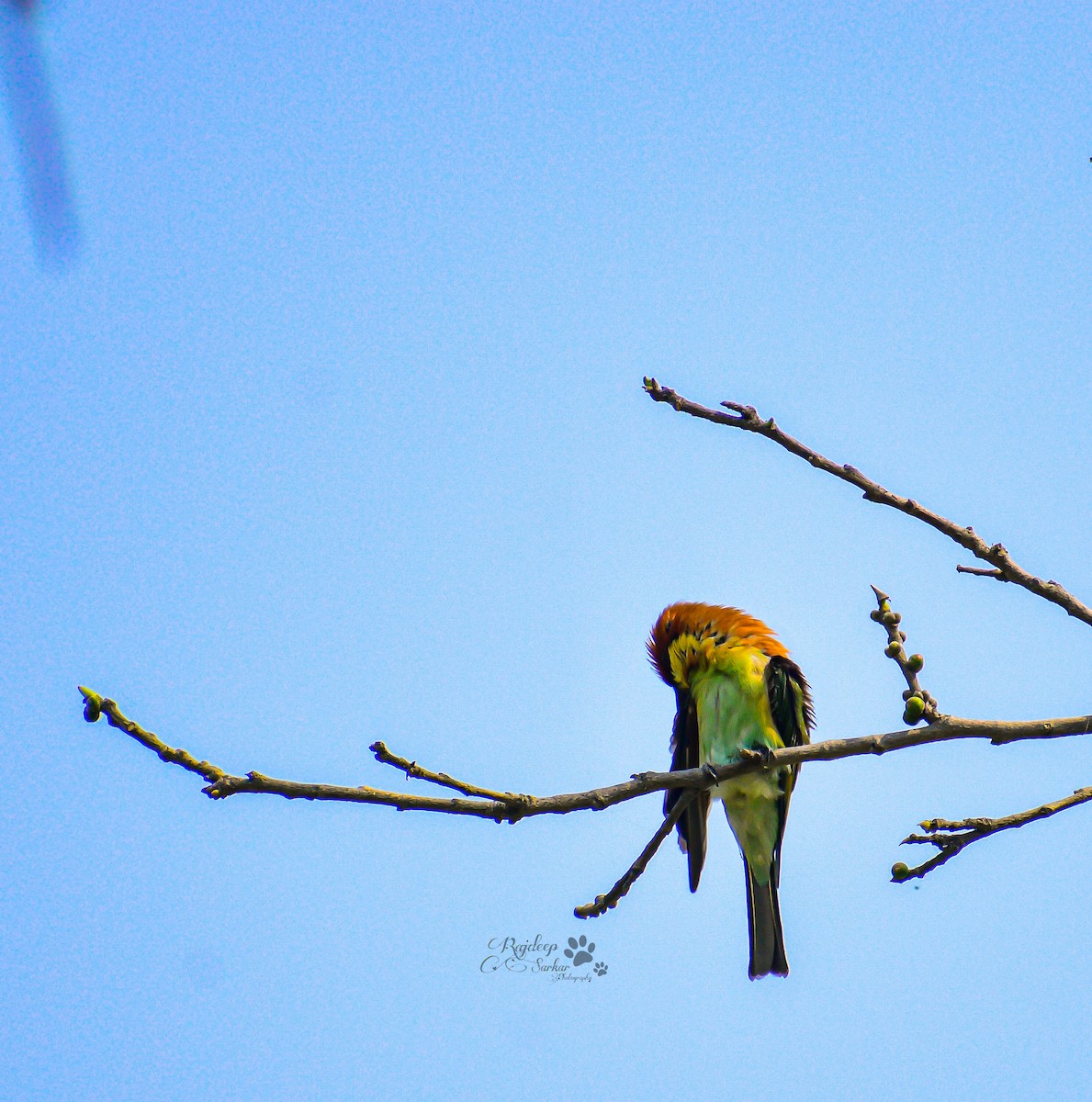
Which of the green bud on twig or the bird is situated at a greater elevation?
the bird

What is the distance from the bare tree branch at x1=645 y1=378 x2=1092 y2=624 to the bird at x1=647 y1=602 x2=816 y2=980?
319 centimetres

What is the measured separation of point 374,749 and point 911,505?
5.80ft

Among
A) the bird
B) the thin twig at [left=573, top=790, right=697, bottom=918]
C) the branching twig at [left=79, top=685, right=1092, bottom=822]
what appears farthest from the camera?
the bird

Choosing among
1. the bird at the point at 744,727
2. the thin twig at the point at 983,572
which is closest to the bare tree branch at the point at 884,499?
the thin twig at the point at 983,572

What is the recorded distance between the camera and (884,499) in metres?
3.43

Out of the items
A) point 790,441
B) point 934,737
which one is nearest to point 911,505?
point 790,441

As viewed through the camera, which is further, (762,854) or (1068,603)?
(762,854)

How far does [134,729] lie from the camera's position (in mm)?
2912

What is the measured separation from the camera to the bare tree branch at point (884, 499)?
3389mm

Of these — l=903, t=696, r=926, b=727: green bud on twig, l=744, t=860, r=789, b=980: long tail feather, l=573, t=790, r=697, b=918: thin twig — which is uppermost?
l=744, t=860, r=789, b=980: long tail feather

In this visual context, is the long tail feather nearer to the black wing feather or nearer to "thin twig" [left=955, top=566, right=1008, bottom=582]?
the black wing feather

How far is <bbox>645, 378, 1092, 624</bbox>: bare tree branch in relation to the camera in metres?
3.39

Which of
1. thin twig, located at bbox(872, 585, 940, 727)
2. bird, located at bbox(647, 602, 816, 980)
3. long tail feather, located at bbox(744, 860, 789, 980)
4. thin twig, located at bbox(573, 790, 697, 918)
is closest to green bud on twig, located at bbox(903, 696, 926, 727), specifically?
thin twig, located at bbox(872, 585, 940, 727)

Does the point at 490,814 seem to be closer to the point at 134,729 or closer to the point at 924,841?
the point at 134,729
